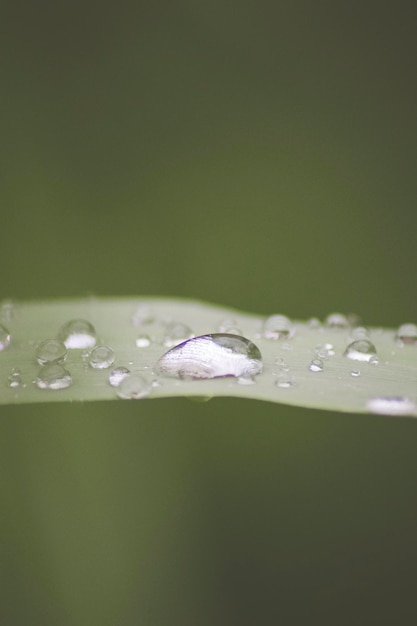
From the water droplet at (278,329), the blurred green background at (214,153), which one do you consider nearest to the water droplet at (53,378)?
the water droplet at (278,329)

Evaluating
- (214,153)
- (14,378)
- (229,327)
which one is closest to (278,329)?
(229,327)

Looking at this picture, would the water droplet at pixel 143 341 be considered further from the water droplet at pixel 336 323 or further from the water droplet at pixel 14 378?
the water droplet at pixel 336 323

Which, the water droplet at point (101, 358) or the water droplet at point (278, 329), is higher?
the water droplet at point (278, 329)

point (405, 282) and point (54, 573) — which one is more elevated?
point (405, 282)

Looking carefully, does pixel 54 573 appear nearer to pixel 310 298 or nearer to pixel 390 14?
pixel 310 298

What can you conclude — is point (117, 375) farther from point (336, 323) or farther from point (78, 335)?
point (336, 323)

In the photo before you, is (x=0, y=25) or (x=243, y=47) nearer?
(x=0, y=25)

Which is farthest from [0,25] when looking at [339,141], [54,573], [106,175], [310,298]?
[54,573]
